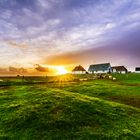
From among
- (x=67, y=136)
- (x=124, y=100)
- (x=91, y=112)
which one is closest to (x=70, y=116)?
(x=91, y=112)

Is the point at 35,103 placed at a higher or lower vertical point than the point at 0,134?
higher

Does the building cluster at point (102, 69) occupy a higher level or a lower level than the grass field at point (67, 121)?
higher

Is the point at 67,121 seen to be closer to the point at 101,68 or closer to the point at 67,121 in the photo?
the point at 67,121

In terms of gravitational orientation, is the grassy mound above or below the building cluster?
below

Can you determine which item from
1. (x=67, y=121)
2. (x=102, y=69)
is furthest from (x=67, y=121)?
(x=102, y=69)

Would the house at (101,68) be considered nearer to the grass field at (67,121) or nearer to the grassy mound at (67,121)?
Answer: the grass field at (67,121)

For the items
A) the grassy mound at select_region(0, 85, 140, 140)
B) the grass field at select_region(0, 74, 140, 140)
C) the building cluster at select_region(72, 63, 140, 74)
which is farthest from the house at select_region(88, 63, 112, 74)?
the grassy mound at select_region(0, 85, 140, 140)

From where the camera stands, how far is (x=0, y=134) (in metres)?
23.5

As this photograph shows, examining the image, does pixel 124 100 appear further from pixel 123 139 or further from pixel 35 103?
pixel 123 139

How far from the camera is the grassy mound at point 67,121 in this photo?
22.7 m

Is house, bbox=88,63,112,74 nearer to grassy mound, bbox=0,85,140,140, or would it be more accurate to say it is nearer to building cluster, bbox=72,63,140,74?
building cluster, bbox=72,63,140,74

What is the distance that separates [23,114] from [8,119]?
69.7 inches

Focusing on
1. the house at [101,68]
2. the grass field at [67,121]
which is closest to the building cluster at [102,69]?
the house at [101,68]

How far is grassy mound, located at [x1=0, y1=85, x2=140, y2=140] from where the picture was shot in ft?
74.6
